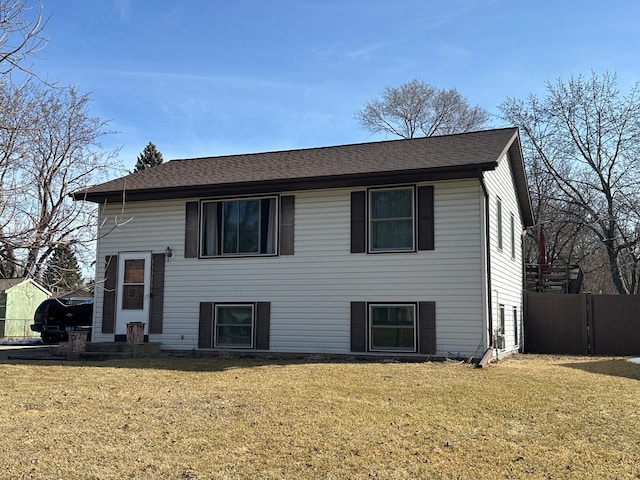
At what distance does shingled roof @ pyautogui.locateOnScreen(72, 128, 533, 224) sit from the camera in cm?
1196

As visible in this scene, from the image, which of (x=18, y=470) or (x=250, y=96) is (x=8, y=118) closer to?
(x=18, y=470)

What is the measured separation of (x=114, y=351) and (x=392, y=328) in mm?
5713

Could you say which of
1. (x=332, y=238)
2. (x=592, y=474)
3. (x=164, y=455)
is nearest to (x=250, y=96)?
(x=332, y=238)

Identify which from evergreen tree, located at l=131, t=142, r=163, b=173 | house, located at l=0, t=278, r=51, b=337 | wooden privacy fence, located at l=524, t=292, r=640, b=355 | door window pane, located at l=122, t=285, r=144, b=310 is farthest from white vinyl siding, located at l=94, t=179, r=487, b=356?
evergreen tree, located at l=131, t=142, r=163, b=173

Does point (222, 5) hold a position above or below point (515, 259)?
above

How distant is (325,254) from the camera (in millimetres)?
12672

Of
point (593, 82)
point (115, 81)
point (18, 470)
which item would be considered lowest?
point (18, 470)

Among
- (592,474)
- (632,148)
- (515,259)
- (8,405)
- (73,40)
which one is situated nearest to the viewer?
(592,474)

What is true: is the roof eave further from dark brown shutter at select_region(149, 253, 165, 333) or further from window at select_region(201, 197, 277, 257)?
dark brown shutter at select_region(149, 253, 165, 333)

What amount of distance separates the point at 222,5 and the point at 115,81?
8.56 feet

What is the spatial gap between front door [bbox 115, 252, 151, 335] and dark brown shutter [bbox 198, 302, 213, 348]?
136 cm

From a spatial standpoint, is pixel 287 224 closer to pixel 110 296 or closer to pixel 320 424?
pixel 110 296

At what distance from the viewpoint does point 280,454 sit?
196 inches

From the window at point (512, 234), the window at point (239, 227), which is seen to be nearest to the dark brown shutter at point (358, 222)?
the window at point (239, 227)
